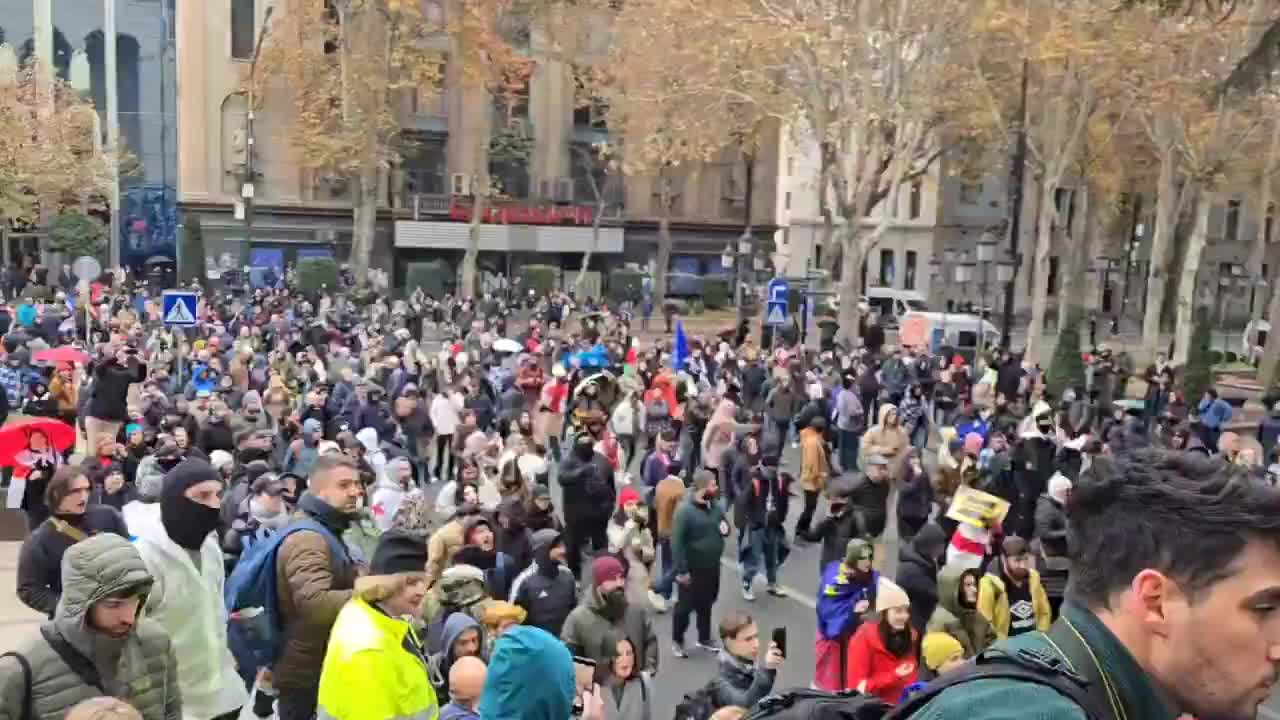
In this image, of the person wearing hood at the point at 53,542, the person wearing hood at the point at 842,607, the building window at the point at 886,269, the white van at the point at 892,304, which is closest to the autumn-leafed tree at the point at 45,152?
the white van at the point at 892,304

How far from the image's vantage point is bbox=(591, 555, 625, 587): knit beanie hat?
6.52 m

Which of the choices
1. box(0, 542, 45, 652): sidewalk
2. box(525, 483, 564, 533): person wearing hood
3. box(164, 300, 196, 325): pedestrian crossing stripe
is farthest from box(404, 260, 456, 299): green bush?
box(525, 483, 564, 533): person wearing hood

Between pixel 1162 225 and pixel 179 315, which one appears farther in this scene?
pixel 1162 225

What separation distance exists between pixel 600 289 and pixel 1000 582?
144ft

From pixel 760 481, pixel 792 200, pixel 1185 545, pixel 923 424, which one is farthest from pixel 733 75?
pixel 792 200

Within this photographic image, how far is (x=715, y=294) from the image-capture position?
161ft

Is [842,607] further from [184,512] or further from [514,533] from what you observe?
[184,512]

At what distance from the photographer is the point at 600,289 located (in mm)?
50844

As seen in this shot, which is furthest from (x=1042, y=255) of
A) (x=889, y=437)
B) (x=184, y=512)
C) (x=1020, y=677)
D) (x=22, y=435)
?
(x=1020, y=677)

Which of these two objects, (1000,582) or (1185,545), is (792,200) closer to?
(1000,582)

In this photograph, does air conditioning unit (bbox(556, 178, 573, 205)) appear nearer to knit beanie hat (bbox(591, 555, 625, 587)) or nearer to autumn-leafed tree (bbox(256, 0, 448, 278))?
autumn-leafed tree (bbox(256, 0, 448, 278))

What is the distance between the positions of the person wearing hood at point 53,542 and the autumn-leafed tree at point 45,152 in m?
36.5

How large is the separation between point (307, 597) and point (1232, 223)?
63398 mm

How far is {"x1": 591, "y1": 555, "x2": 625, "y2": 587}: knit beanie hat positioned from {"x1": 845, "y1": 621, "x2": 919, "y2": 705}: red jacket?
135 cm
